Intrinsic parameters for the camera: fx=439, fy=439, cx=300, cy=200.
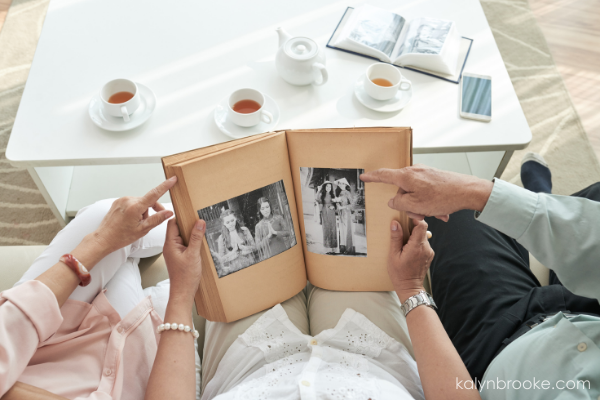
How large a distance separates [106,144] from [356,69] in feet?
2.33

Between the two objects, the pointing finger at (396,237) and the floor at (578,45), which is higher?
the pointing finger at (396,237)

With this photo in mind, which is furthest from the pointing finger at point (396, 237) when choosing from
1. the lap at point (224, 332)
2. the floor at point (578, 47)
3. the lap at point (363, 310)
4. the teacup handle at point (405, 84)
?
the floor at point (578, 47)

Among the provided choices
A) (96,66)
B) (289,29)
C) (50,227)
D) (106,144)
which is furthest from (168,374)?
(50,227)

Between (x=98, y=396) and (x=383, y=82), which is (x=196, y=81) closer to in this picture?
(x=383, y=82)

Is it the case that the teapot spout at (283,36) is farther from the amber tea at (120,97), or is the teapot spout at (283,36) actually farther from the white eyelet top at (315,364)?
the white eyelet top at (315,364)

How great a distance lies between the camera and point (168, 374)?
2.45ft

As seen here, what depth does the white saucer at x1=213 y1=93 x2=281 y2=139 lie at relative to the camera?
44.6 inches

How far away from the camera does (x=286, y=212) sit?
867mm

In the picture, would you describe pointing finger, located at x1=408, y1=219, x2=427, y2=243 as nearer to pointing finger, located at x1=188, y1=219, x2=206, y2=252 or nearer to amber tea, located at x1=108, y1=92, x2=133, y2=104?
pointing finger, located at x1=188, y1=219, x2=206, y2=252

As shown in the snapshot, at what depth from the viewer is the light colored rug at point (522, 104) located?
5.57 feet

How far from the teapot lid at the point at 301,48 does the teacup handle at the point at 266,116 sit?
0.54 feet

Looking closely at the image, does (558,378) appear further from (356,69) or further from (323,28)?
(323,28)

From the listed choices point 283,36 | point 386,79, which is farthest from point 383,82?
point 283,36

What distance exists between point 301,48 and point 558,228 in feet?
2.49
